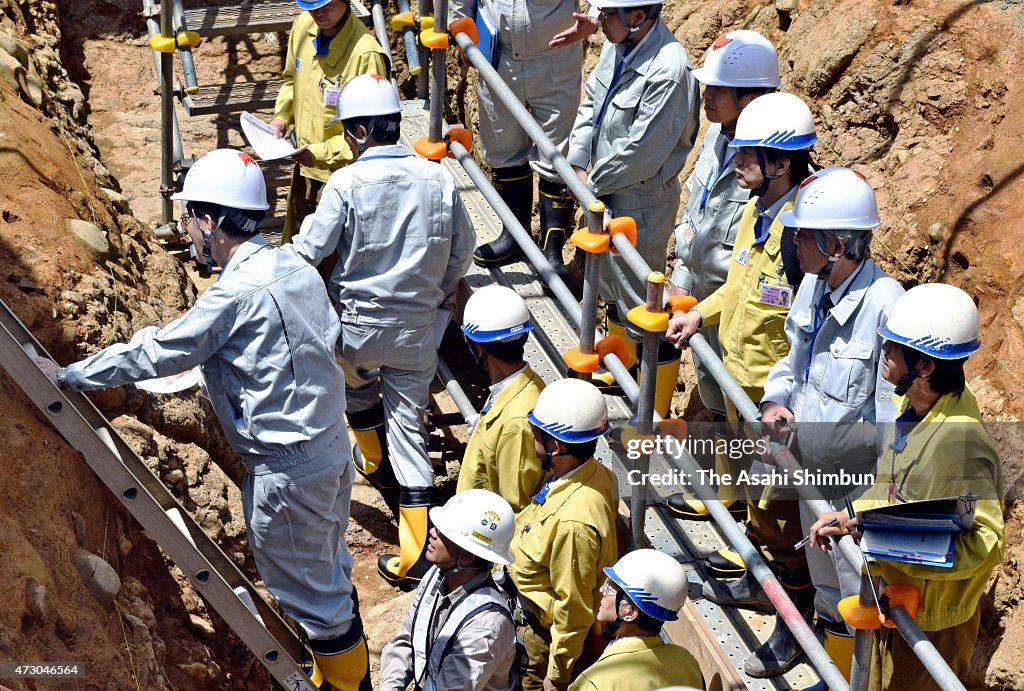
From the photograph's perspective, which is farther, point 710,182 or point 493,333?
point 710,182

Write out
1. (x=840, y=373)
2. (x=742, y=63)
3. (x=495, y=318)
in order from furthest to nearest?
1. (x=742, y=63)
2. (x=495, y=318)
3. (x=840, y=373)

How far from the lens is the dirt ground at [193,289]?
14.9ft

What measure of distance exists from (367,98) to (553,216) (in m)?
1.72

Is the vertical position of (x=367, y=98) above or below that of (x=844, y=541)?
above

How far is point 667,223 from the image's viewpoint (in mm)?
6352

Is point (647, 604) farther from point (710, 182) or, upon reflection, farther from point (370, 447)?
point (370, 447)

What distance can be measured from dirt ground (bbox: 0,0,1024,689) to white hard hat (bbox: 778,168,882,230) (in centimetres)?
185

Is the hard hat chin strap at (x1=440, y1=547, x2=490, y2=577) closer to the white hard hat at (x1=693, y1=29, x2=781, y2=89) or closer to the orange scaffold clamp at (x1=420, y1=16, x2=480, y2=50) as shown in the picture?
the white hard hat at (x1=693, y1=29, x2=781, y2=89)

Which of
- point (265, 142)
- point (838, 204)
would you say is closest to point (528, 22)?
point (265, 142)

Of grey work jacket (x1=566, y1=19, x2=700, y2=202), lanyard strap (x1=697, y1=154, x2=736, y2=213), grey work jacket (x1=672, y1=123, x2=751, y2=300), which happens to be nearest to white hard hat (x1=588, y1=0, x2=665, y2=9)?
grey work jacket (x1=566, y1=19, x2=700, y2=202)

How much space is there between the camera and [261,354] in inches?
184

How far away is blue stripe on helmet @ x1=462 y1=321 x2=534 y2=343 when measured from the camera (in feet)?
17.0

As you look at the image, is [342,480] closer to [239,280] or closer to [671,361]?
[239,280]

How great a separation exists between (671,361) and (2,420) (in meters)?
3.26
